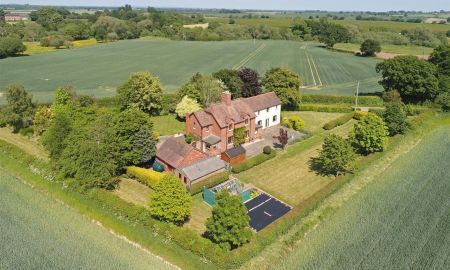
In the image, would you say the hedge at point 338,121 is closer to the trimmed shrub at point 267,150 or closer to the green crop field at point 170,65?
the trimmed shrub at point 267,150

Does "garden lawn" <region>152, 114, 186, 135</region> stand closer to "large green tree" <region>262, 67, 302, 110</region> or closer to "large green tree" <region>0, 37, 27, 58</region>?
"large green tree" <region>262, 67, 302, 110</region>

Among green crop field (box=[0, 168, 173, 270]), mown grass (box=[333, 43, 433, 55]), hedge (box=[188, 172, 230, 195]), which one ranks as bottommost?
green crop field (box=[0, 168, 173, 270])

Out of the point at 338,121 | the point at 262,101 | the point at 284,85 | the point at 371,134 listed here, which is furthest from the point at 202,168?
the point at 338,121

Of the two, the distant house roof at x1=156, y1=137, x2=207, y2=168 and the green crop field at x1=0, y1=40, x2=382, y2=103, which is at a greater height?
the green crop field at x1=0, y1=40, x2=382, y2=103

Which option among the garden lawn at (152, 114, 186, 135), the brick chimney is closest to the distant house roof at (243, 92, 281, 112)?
the brick chimney

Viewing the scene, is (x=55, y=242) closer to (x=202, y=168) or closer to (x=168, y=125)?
(x=202, y=168)
